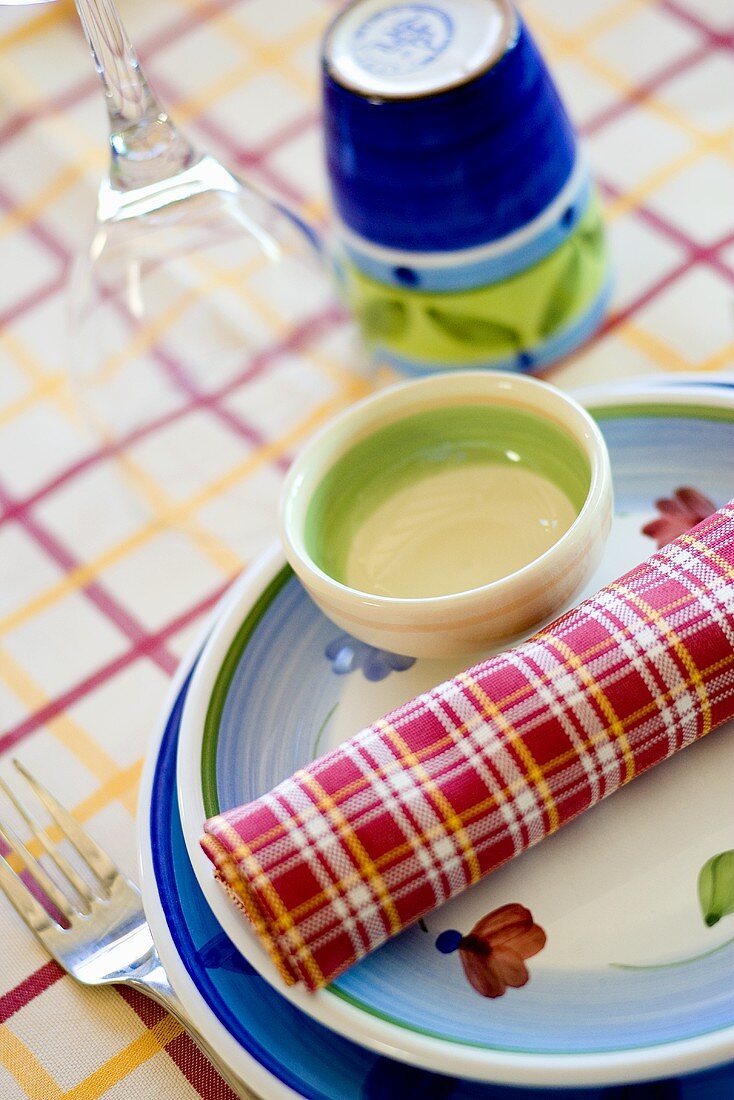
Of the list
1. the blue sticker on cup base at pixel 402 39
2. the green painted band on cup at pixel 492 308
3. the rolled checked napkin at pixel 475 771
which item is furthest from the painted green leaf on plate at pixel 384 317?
the rolled checked napkin at pixel 475 771

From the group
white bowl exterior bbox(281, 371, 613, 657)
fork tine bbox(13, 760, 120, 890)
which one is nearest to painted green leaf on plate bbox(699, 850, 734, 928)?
white bowl exterior bbox(281, 371, 613, 657)

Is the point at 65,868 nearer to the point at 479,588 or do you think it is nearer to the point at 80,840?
the point at 80,840

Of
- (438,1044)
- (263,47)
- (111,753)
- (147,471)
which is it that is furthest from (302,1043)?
(263,47)

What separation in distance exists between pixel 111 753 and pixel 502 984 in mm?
226

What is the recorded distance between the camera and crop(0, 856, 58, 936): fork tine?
462 mm

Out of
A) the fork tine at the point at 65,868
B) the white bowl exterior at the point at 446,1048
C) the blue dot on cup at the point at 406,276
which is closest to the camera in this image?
the white bowl exterior at the point at 446,1048

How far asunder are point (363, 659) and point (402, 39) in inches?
11.5

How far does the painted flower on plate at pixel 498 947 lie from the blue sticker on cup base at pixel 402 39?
366 millimetres

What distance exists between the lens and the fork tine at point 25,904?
46 cm

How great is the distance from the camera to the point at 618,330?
2.11 feet

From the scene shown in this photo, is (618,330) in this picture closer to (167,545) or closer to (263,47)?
(167,545)

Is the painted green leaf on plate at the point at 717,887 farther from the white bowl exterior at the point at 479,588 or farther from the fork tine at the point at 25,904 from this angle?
the fork tine at the point at 25,904

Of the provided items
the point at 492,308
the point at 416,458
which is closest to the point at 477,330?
the point at 492,308

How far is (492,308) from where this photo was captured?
60 cm
